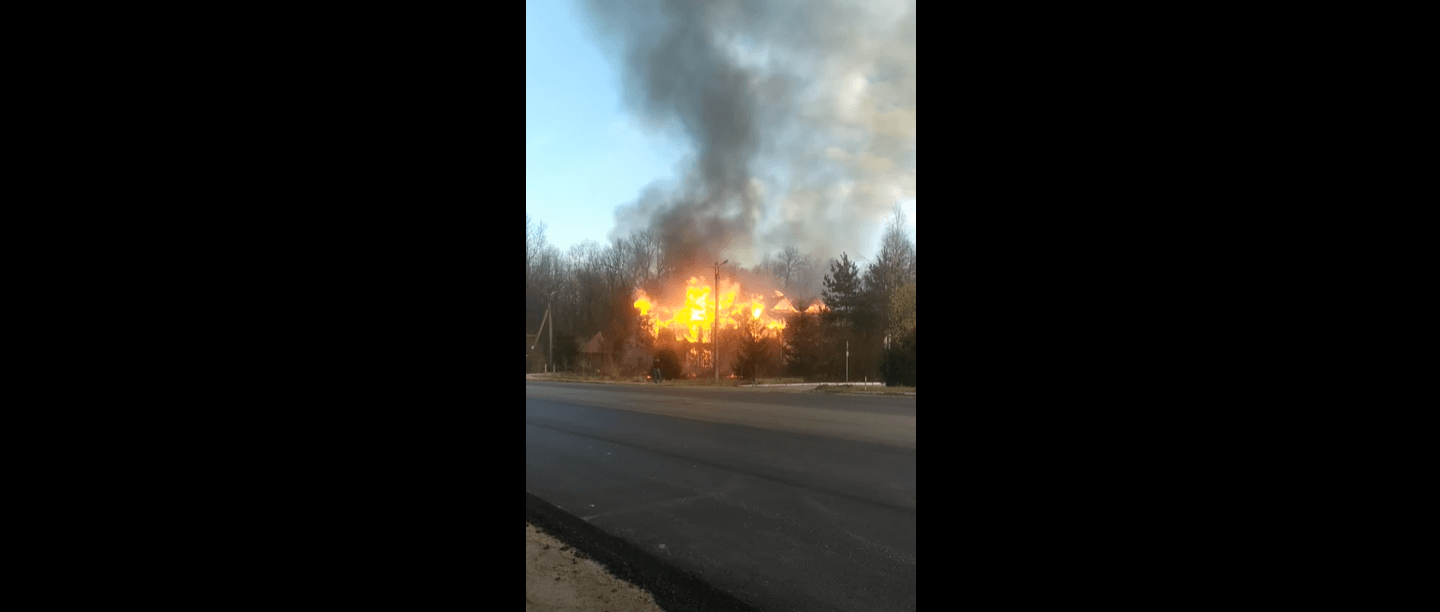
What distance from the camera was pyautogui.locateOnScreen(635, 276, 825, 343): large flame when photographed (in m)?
33.6

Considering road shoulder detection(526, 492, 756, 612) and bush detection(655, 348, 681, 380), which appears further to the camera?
bush detection(655, 348, 681, 380)

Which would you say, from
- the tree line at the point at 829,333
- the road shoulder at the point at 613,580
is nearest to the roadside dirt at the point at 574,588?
the road shoulder at the point at 613,580

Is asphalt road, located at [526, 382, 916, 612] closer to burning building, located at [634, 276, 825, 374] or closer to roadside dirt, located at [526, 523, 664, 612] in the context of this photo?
roadside dirt, located at [526, 523, 664, 612]

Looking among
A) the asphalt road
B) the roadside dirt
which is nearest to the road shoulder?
the roadside dirt

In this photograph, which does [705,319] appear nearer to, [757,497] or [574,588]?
[757,497]

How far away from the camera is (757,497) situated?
5953 millimetres

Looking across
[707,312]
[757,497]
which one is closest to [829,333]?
[707,312]

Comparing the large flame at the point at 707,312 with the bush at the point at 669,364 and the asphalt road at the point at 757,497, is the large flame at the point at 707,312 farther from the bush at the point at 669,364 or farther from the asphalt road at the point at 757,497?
the asphalt road at the point at 757,497

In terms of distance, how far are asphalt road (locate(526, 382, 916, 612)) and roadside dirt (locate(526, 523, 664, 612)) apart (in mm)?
446

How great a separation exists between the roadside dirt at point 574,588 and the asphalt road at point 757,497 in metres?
0.45

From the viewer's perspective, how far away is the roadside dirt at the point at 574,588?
11.3 ft

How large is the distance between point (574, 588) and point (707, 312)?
30958 mm
